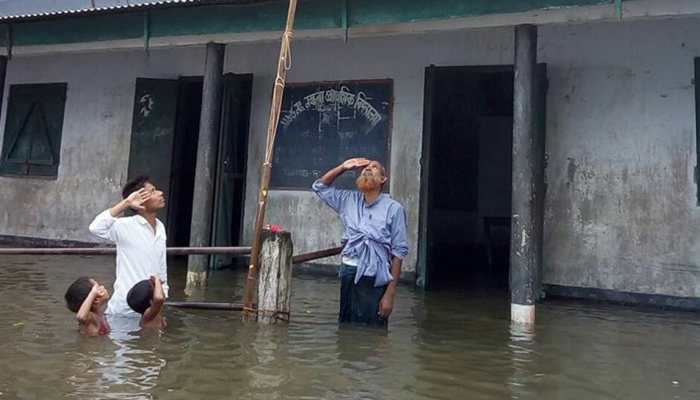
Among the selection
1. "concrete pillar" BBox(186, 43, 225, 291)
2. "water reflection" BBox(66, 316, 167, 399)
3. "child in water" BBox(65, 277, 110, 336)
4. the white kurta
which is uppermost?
"concrete pillar" BBox(186, 43, 225, 291)

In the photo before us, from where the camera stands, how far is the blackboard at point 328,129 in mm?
9717

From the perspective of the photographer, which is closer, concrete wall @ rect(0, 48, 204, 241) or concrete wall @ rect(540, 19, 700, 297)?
concrete wall @ rect(540, 19, 700, 297)

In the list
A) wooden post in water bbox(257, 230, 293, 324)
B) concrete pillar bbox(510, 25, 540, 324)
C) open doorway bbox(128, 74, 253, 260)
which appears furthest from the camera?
open doorway bbox(128, 74, 253, 260)

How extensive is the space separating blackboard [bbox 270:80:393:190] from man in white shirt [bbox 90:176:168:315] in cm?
457

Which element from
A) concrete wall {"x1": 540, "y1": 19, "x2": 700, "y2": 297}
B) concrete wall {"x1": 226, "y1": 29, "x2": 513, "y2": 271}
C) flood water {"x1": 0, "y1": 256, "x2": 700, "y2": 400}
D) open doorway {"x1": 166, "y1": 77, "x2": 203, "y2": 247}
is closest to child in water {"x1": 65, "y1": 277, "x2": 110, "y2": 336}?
flood water {"x1": 0, "y1": 256, "x2": 700, "y2": 400}

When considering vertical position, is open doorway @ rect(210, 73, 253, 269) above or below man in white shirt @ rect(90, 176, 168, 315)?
above

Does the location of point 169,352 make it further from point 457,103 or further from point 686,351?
point 457,103

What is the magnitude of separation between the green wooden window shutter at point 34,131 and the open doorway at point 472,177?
686cm

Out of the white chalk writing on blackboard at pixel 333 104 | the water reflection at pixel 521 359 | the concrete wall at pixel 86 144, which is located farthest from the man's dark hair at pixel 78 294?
the concrete wall at pixel 86 144

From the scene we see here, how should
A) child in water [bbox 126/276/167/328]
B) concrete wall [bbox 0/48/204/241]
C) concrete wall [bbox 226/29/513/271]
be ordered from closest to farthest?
child in water [bbox 126/276/167/328] < concrete wall [bbox 226/29/513/271] < concrete wall [bbox 0/48/204/241]

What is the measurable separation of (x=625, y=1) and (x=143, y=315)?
518 cm

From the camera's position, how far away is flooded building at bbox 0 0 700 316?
7813mm

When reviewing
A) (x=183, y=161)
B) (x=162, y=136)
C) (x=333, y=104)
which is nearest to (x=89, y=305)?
(x=333, y=104)

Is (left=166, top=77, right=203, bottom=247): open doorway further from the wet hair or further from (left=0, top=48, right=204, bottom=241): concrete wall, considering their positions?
the wet hair
